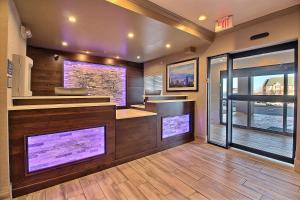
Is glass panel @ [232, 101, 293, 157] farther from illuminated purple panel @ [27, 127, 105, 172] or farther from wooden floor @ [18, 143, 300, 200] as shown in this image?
illuminated purple panel @ [27, 127, 105, 172]

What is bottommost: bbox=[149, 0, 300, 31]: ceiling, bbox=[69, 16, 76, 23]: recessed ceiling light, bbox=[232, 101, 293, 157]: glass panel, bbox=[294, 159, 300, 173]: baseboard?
bbox=[294, 159, 300, 173]: baseboard

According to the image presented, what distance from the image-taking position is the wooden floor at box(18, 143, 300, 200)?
6.34 ft

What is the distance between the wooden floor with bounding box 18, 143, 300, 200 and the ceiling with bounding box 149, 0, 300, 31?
2.69 meters

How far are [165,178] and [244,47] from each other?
2975 millimetres

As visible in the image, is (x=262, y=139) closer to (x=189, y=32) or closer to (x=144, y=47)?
(x=189, y=32)

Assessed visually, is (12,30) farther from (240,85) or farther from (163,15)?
(240,85)

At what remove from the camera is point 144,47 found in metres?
4.16

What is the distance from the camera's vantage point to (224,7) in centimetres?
249

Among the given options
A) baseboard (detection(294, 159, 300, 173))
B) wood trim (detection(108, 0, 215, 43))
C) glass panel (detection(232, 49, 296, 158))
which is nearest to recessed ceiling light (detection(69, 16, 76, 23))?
wood trim (detection(108, 0, 215, 43))

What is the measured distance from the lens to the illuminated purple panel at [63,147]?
200 centimetres

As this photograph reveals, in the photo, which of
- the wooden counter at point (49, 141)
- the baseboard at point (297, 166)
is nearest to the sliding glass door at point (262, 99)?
the baseboard at point (297, 166)

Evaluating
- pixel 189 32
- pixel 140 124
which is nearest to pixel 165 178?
pixel 140 124

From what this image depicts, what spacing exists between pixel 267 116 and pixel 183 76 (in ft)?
→ 8.49

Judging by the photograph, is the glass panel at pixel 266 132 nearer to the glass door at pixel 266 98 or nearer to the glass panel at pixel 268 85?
the glass door at pixel 266 98
